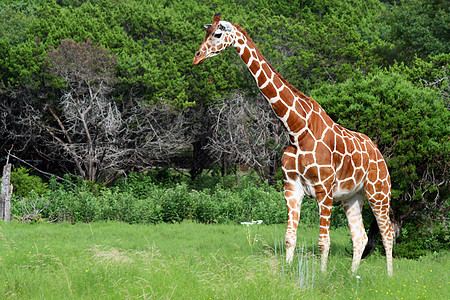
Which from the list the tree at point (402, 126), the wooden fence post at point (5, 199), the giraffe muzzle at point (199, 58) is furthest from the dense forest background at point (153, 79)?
the giraffe muzzle at point (199, 58)

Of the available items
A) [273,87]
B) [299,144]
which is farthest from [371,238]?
[273,87]

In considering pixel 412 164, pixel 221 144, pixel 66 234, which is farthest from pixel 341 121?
pixel 221 144

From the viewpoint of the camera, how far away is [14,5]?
27531mm

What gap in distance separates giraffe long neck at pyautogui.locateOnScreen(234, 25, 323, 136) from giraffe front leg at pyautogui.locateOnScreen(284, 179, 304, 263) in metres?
0.77

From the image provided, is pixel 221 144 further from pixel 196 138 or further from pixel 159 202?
pixel 159 202

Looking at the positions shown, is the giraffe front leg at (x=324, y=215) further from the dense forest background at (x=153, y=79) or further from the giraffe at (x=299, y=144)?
the dense forest background at (x=153, y=79)

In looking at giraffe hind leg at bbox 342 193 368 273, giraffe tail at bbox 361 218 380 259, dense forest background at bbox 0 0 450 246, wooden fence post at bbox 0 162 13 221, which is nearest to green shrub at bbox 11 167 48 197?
dense forest background at bbox 0 0 450 246

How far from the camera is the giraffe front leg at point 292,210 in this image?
23.5ft

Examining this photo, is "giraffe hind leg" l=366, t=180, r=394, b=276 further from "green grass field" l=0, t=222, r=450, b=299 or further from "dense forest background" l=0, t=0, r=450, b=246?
"dense forest background" l=0, t=0, r=450, b=246

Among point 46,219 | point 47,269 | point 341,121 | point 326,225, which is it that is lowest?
point 46,219

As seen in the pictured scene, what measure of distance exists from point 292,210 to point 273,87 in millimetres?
1790

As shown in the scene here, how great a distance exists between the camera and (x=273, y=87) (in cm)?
726

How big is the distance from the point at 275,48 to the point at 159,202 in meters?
10.2

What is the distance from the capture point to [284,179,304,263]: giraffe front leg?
23.5ft
